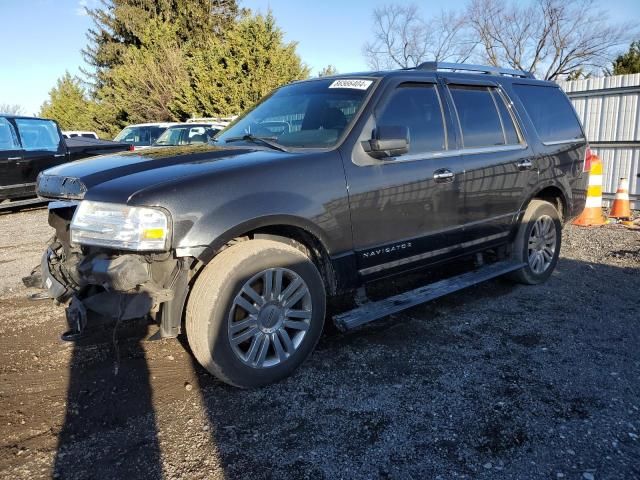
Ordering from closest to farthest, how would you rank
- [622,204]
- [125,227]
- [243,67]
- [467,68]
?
[125,227] → [467,68] → [622,204] → [243,67]

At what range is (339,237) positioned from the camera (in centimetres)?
323

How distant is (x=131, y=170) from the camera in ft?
9.55

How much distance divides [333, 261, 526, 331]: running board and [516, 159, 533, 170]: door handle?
89cm

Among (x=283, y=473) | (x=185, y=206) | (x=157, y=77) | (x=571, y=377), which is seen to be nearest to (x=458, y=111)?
(x=571, y=377)

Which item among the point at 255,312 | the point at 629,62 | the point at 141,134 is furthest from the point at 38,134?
the point at 629,62

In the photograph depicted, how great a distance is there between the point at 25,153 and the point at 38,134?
1.75 feet

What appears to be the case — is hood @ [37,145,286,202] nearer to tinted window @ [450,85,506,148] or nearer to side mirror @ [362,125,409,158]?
side mirror @ [362,125,409,158]

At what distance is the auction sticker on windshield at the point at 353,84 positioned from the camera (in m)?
3.63

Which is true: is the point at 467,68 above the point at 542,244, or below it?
above

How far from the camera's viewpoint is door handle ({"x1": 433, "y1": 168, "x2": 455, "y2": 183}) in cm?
374

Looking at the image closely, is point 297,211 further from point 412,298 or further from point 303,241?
point 412,298

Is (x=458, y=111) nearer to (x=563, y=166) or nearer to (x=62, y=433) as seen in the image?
(x=563, y=166)

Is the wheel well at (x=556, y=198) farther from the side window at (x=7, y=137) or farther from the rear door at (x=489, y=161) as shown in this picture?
the side window at (x=7, y=137)

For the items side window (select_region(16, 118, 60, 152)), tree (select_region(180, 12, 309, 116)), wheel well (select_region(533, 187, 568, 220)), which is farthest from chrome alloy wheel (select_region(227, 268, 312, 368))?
tree (select_region(180, 12, 309, 116))
